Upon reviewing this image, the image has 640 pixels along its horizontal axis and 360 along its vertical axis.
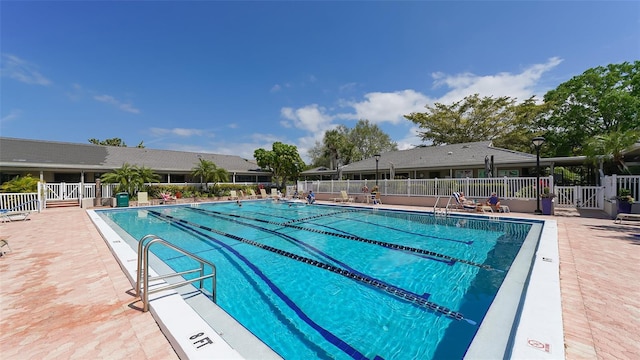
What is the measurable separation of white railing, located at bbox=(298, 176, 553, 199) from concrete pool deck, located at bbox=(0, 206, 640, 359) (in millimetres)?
6830

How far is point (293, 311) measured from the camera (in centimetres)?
405

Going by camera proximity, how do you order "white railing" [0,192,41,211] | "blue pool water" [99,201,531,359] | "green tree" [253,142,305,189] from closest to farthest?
"blue pool water" [99,201,531,359] → "white railing" [0,192,41,211] → "green tree" [253,142,305,189]

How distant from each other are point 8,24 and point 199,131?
2435 cm

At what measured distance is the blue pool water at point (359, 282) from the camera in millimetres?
3283

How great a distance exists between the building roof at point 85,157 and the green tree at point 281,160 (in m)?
2.86

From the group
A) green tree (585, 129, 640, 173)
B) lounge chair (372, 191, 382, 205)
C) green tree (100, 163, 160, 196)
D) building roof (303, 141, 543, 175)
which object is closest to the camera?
green tree (585, 129, 640, 173)

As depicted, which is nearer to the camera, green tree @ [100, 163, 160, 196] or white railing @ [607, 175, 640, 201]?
white railing @ [607, 175, 640, 201]

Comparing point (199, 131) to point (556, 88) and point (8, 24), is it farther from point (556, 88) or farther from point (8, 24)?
point (556, 88)

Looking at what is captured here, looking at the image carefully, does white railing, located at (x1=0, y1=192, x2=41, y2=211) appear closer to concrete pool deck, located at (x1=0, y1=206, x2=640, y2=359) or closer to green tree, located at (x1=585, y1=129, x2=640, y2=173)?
concrete pool deck, located at (x1=0, y1=206, x2=640, y2=359)

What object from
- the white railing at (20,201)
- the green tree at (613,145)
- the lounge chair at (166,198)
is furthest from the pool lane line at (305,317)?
the white railing at (20,201)

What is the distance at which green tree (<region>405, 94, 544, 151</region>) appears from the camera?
2939 centimetres

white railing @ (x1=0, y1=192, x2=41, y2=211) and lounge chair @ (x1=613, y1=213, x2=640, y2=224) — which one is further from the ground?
white railing @ (x1=0, y1=192, x2=41, y2=211)

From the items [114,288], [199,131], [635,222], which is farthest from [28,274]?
[199,131]

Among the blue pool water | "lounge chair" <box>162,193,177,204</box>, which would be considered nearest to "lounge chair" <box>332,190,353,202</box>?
the blue pool water
